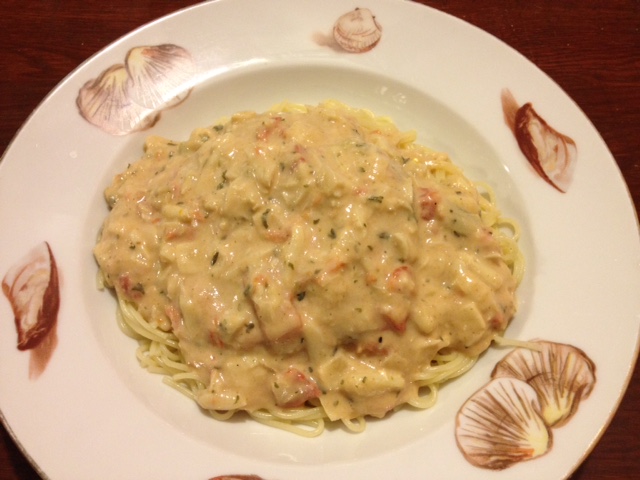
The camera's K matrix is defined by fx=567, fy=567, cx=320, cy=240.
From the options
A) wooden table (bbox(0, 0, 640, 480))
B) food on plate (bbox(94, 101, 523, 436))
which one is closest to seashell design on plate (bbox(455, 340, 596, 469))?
food on plate (bbox(94, 101, 523, 436))

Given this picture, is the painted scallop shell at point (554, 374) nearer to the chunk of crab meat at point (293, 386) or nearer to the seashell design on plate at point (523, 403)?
the seashell design on plate at point (523, 403)

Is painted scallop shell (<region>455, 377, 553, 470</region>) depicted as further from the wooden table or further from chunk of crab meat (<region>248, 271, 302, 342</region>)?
the wooden table

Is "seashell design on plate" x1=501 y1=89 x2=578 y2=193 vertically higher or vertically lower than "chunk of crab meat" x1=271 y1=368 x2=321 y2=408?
higher

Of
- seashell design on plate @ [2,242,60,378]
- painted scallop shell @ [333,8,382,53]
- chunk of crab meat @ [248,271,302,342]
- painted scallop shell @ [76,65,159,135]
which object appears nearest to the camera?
chunk of crab meat @ [248,271,302,342]

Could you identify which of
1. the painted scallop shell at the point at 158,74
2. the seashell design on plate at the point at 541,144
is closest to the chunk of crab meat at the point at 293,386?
the seashell design on plate at the point at 541,144

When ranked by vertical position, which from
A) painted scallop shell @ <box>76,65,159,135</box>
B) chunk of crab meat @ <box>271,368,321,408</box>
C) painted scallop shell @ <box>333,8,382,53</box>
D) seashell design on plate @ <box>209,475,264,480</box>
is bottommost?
seashell design on plate @ <box>209,475,264,480</box>

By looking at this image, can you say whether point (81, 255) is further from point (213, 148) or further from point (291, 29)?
point (291, 29)

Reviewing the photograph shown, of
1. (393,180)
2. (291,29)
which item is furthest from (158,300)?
(291,29)
